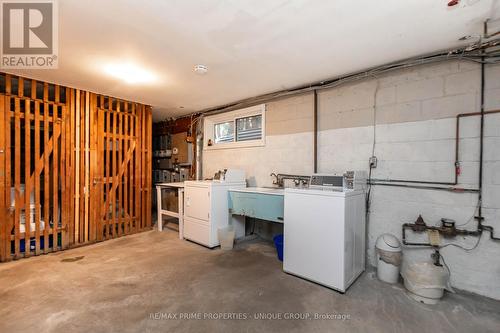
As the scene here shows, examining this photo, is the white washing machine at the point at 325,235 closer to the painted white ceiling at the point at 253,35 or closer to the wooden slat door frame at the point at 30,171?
the painted white ceiling at the point at 253,35

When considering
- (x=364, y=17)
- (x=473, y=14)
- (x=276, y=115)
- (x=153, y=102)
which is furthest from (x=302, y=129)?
(x=153, y=102)

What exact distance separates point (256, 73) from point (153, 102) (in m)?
2.32

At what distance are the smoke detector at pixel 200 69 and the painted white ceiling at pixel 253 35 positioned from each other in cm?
7

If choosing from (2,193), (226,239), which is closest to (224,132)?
(226,239)

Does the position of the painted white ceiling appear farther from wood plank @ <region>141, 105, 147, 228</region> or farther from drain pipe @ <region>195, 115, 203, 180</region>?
drain pipe @ <region>195, 115, 203, 180</region>

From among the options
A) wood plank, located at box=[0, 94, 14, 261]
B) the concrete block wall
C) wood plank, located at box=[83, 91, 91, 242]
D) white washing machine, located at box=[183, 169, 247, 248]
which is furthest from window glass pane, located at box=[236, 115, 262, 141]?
wood plank, located at box=[0, 94, 14, 261]

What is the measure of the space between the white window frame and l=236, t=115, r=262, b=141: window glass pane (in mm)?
78

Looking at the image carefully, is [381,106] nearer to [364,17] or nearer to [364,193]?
[364,193]

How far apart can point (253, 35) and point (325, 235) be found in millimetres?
2072

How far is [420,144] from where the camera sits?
2.55m

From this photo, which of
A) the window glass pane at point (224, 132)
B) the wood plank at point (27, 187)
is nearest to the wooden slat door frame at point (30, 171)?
the wood plank at point (27, 187)

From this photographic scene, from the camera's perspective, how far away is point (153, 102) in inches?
169

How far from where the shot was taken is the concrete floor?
1.86 metres

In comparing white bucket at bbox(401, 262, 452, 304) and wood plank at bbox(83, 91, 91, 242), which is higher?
wood plank at bbox(83, 91, 91, 242)
